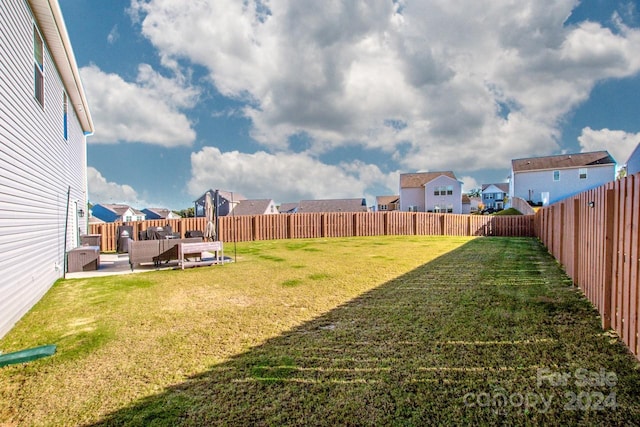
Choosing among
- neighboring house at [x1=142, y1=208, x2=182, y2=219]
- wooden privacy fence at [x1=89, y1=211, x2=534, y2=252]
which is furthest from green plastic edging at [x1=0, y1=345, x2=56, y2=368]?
neighboring house at [x1=142, y1=208, x2=182, y2=219]

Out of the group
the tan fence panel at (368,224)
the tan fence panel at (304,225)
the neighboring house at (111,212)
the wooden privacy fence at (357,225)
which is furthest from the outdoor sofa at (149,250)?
the neighboring house at (111,212)

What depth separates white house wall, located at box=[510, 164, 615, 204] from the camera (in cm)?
3497

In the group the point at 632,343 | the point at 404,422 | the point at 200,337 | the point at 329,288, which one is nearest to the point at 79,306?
the point at 200,337

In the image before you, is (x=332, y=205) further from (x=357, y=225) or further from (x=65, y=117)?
(x=65, y=117)

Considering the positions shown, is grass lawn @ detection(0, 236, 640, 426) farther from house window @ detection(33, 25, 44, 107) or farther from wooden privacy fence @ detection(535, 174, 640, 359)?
house window @ detection(33, 25, 44, 107)

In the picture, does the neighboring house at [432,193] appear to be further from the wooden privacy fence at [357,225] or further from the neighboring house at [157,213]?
the neighboring house at [157,213]

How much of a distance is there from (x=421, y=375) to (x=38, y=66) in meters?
9.36

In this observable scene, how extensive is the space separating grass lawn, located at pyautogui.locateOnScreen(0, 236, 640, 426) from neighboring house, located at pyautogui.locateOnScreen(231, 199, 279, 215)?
41318 mm

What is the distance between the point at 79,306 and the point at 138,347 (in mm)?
2637

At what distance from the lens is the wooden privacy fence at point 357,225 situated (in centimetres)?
1988

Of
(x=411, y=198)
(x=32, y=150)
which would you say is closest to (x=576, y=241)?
(x=32, y=150)

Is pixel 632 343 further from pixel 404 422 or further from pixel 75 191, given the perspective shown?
pixel 75 191

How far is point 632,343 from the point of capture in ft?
9.82

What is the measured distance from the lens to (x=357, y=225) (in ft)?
A: 73.4
